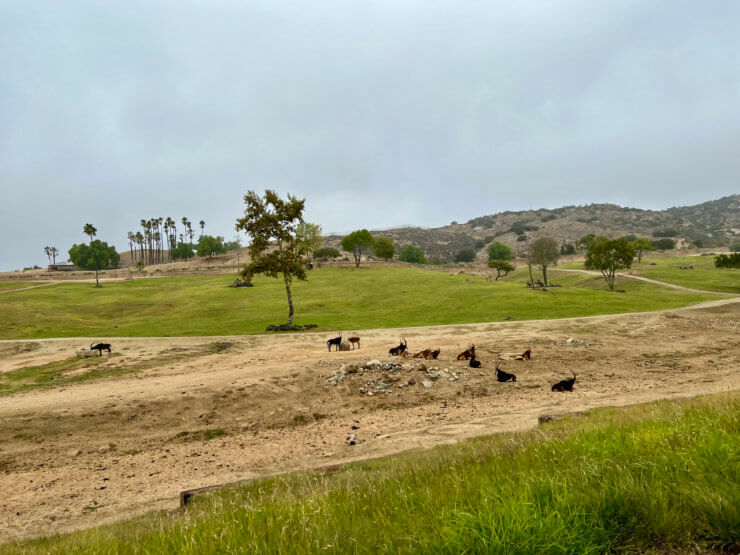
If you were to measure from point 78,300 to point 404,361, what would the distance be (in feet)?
→ 228

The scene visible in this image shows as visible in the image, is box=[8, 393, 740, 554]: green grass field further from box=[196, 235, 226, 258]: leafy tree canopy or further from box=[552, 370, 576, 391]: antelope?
box=[196, 235, 226, 258]: leafy tree canopy

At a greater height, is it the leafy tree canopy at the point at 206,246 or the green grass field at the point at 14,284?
the leafy tree canopy at the point at 206,246

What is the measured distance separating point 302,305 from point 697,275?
85.7 meters

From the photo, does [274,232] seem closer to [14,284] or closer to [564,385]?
[564,385]

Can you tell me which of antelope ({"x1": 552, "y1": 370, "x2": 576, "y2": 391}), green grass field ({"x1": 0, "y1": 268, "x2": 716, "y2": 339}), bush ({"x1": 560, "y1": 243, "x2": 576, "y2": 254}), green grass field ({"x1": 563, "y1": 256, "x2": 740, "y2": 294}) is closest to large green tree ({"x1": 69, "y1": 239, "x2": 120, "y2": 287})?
green grass field ({"x1": 0, "y1": 268, "x2": 716, "y2": 339})

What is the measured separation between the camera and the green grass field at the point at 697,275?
68.5 metres

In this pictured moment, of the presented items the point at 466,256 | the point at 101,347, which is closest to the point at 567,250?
the point at 466,256

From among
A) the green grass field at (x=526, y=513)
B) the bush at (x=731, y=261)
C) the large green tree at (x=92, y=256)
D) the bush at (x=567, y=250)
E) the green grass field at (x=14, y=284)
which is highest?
the large green tree at (x=92, y=256)

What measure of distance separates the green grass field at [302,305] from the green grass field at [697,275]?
796cm

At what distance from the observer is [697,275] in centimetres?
8231

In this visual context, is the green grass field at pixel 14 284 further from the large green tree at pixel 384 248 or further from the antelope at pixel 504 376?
the antelope at pixel 504 376

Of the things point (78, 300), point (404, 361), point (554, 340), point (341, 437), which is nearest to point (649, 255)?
point (554, 340)

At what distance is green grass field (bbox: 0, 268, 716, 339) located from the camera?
4406 cm

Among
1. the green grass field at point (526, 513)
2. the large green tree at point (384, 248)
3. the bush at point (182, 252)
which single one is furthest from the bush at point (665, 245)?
the bush at point (182, 252)
